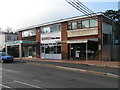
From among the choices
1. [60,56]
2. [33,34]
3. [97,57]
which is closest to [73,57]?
[60,56]

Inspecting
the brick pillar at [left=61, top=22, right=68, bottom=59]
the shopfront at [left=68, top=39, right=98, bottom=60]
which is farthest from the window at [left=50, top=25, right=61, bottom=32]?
the shopfront at [left=68, top=39, right=98, bottom=60]

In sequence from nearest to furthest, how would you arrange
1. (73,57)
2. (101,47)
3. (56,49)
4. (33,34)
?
(101,47) < (73,57) < (56,49) < (33,34)

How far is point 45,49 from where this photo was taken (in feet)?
101

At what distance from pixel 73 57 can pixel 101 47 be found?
17.2ft

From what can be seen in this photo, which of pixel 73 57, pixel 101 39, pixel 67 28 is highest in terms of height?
pixel 67 28

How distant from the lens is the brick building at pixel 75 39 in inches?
926

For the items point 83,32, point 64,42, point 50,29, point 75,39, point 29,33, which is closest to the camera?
point 83,32

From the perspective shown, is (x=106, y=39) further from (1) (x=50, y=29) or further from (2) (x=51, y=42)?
(1) (x=50, y=29)

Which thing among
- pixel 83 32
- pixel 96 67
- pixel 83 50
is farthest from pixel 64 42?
pixel 96 67

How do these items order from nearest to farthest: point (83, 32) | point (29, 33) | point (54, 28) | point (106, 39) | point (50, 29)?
point (83, 32), point (106, 39), point (54, 28), point (50, 29), point (29, 33)

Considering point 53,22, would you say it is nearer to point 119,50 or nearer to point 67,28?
point 67,28

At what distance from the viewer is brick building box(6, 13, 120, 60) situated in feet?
77.2

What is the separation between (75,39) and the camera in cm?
2603

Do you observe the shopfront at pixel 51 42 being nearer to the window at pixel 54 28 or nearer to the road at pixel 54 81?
the window at pixel 54 28
